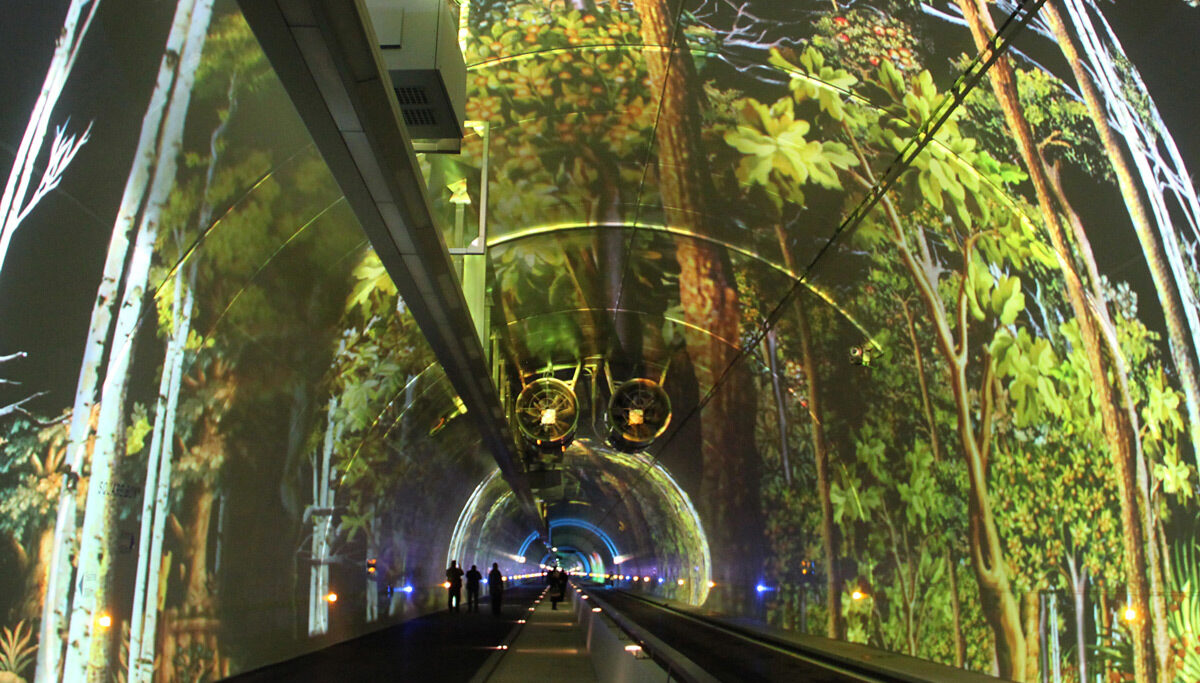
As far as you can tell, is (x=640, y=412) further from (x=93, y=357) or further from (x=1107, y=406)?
(x=93, y=357)

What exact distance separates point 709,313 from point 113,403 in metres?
10.3

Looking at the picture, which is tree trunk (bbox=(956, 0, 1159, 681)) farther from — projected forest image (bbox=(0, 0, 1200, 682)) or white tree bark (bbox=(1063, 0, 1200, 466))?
white tree bark (bbox=(1063, 0, 1200, 466))

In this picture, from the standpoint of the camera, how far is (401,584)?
2364 centimetres

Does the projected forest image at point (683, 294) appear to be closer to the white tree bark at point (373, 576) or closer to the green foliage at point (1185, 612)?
the green foliage at point (1185, 612)

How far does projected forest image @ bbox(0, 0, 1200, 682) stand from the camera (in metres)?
6.77

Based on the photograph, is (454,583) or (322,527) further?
(454,583)

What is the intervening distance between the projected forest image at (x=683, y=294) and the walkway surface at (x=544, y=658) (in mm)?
2741

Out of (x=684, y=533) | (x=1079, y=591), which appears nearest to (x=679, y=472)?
(x=684, y=533)

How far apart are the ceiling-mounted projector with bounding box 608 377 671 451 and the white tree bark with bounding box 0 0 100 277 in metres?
15.3

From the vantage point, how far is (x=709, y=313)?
54.8 feet

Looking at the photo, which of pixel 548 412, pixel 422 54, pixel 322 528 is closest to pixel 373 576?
pixel 548 412

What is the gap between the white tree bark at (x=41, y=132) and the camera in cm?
552

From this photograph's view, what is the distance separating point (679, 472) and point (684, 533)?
531 cm

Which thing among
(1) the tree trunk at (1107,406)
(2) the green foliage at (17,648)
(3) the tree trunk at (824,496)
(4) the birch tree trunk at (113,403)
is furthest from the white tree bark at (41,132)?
(3) the tree trunk at (824,496)
